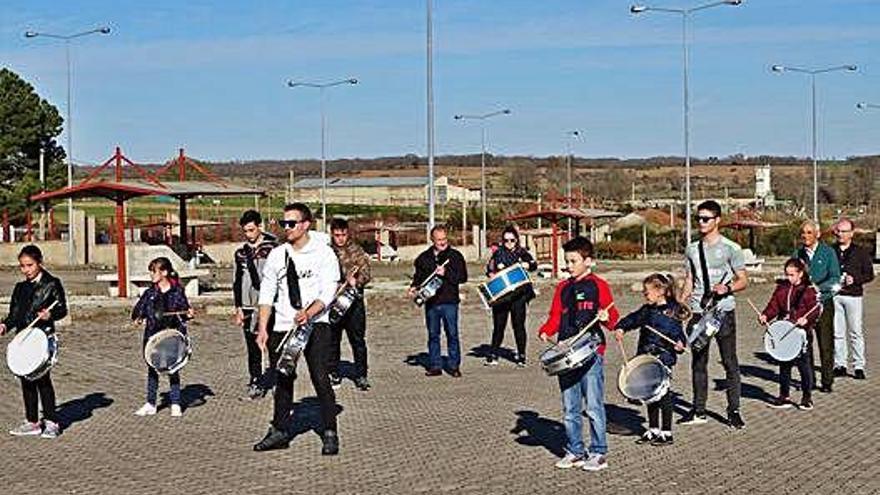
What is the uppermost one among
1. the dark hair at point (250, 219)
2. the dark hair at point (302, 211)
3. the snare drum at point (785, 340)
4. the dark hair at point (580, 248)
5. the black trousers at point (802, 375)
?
the dark hair at point (302, 211)

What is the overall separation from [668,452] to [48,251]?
52.2 meters

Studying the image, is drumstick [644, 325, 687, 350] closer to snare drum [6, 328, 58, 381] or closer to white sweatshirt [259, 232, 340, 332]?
white sweatshirt [259, 232, 340, 332]

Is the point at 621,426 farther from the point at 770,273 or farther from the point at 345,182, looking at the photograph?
the point at 345,182

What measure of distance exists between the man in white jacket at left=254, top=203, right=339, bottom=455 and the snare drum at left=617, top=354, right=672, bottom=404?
2.29m

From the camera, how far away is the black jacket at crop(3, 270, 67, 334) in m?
12.1

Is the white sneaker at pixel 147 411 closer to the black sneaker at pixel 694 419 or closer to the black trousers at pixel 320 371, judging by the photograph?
the black trousers at pixel 320 371

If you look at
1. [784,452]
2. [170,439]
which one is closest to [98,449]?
[170,439]

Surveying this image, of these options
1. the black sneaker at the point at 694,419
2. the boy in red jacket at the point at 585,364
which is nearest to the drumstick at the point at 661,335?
the boy in red jacket at the point at 585,364

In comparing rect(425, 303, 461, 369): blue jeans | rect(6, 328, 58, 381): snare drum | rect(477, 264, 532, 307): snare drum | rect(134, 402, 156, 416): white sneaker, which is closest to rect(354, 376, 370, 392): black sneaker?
rect(425, 303, 461, 369): blue jeans

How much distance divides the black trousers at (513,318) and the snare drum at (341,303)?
2.74 meters

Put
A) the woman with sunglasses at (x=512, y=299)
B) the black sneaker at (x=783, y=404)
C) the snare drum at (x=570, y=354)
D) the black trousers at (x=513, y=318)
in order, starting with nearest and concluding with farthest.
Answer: the snare drum at (x=570, y=354)
the black sneaker at (x=783, y=404)
the woman with sunglasses at (x=512, y=299)
the black trousers at (x=513, y=318)

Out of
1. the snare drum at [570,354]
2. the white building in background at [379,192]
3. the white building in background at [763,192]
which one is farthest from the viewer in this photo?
the white building in background at [379,192]

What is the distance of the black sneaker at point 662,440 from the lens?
37.0 feet

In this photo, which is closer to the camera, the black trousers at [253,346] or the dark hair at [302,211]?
the dark hair at [302,211]
